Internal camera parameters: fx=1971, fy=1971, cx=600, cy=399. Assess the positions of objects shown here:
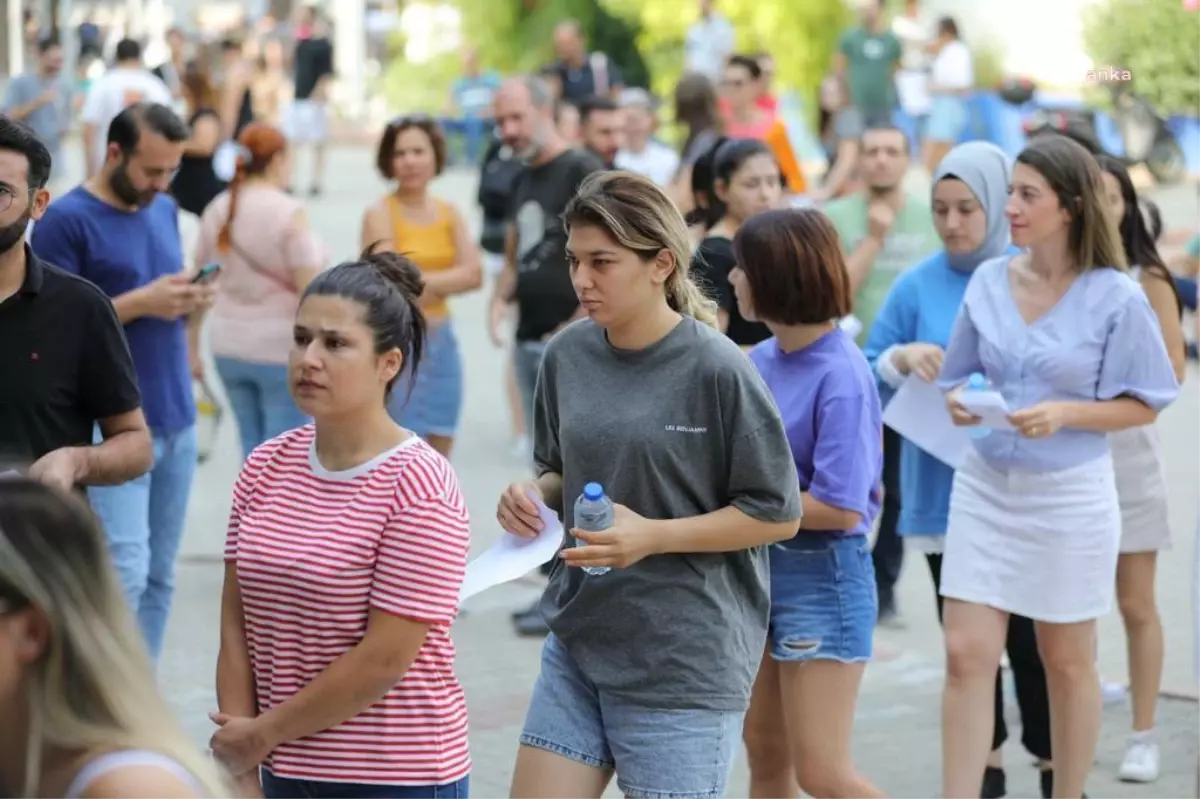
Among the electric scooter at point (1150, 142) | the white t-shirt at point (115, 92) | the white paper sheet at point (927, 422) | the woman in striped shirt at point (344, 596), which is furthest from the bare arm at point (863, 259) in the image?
the electric scooter at point (1150, 142)

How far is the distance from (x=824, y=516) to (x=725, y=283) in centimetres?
201

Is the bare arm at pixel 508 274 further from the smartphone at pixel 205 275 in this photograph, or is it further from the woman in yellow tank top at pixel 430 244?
the smartphone at pixel 205 275

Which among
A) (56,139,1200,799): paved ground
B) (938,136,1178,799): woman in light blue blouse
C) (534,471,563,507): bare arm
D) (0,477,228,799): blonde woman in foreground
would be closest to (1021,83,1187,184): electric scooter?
(56,139,1200,799): paved ground

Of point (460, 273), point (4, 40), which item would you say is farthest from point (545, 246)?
point (4, 40)

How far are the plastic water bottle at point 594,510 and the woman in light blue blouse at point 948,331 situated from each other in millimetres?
2285

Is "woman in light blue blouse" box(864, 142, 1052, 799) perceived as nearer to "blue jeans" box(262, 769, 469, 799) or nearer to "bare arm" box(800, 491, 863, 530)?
"bare arm" box(800, 491, 863, 530)

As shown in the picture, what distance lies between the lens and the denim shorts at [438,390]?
8.38 m

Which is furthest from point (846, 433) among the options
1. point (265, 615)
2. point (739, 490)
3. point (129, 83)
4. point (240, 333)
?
point (129, 83)

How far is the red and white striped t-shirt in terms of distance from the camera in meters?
3.60

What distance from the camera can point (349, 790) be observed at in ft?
11.9

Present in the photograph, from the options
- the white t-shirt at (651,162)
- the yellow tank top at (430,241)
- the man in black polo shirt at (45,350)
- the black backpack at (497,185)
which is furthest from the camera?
the white t-shirt at (651,162)

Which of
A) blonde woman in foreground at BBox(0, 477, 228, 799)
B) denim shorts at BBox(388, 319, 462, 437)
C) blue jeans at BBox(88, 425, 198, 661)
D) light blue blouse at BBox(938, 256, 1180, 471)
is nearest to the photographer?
blonde woman in foreground at BBox(0, 477, 228, 799)

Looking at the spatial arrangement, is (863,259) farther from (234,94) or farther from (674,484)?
(234,94)

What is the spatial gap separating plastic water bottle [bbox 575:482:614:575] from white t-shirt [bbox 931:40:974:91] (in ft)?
62.1
